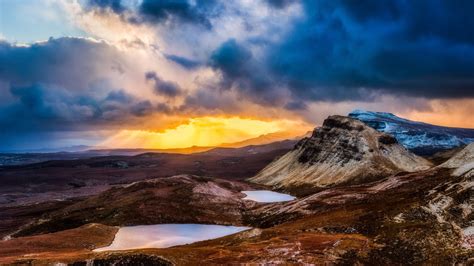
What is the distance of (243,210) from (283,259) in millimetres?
69154

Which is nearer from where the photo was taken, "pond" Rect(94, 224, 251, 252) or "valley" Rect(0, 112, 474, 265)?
"valley" Rect(0, 112, 474, 265)

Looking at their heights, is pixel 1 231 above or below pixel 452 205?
below

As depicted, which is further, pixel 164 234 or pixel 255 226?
pixel 255 226

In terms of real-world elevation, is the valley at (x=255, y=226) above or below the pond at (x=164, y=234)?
above

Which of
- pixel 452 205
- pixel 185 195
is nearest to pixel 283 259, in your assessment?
pixel 452 205

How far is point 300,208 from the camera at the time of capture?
103m

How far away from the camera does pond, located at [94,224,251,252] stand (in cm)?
8512

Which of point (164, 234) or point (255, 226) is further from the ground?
point (255, 226)

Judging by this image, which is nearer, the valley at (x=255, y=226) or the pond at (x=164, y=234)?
the valley at (x=255, y=226)

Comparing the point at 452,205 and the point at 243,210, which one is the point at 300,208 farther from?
the point at 452,205

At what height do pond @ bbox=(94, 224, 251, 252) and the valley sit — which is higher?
the valley

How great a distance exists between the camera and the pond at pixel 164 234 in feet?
279

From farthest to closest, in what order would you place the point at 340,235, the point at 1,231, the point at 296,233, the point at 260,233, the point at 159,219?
the point at 1,231 → the point at 159,219 → the point at 260,233 → the point at 296,233 → the point at 340,235

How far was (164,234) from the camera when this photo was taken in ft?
317
